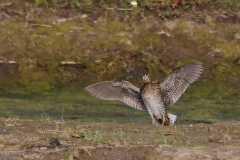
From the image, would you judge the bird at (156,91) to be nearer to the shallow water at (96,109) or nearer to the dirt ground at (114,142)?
the shallow water at (96,109)

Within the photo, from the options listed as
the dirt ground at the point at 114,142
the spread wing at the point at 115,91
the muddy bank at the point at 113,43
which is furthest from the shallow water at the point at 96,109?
the dirt ground at the point at 114,142

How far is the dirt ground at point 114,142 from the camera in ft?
16.9

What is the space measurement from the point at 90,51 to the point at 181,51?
220cm

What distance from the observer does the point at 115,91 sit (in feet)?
28.7

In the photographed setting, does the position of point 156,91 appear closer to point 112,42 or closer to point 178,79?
point 178,79

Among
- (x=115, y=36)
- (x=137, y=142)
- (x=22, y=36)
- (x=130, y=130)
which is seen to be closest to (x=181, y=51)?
(x=115, y=36)

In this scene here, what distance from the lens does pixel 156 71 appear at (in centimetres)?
1218

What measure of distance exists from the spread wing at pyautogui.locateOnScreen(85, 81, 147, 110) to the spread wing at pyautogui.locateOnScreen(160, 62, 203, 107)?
0.47 m

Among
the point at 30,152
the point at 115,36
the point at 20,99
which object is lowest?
the point at 30,152

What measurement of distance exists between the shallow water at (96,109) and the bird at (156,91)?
1.83ft

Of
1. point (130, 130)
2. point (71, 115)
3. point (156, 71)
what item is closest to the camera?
point (130, 130)

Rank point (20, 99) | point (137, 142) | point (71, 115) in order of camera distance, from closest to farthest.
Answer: point (137, 142)
point (71, 115)
point (20, 99)

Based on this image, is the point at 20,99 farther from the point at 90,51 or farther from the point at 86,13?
the point at 86,13

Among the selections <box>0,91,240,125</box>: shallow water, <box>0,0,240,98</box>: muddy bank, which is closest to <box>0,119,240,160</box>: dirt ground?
<box>0,91,240,125</box>: shallow water
